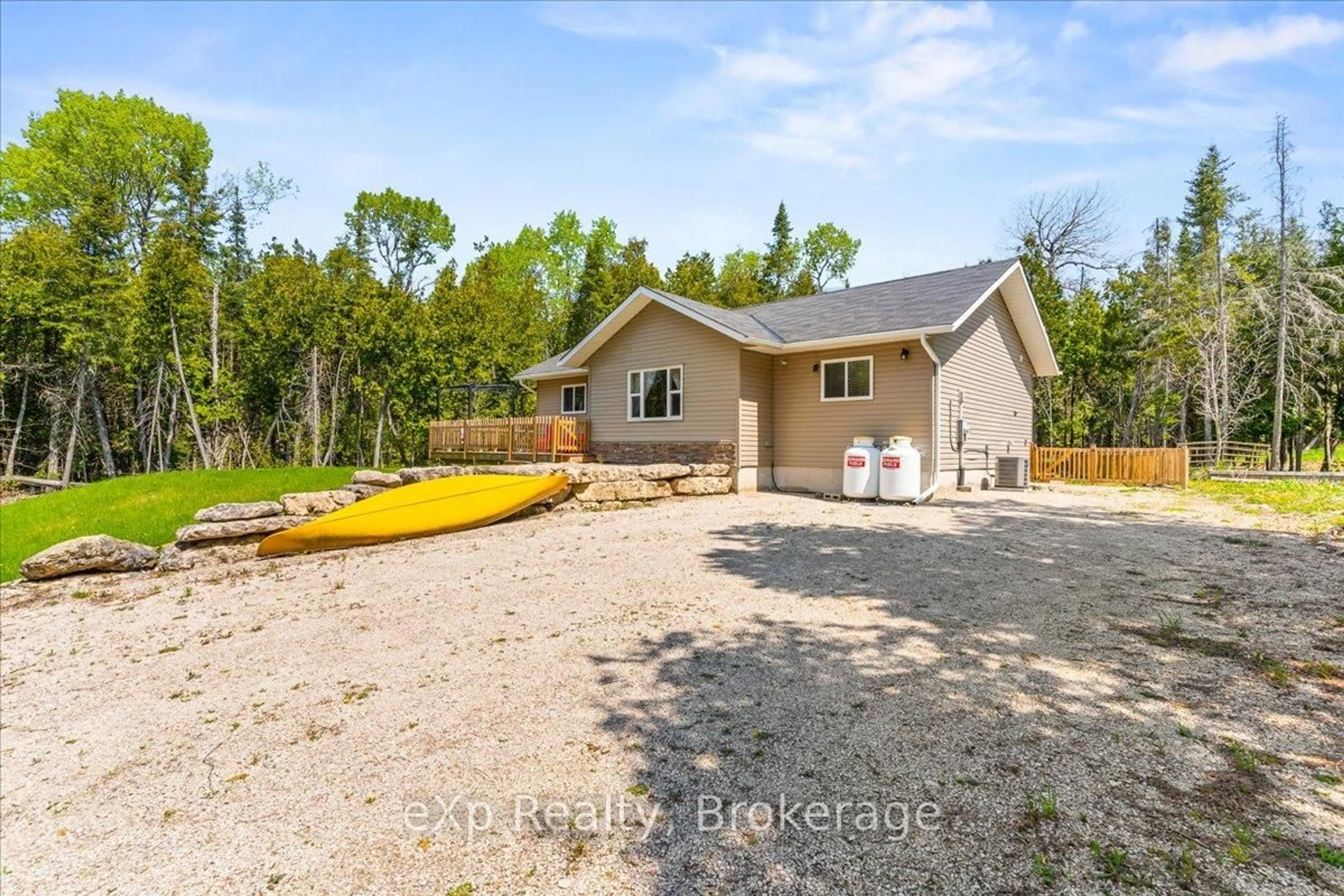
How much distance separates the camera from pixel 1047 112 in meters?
10.2

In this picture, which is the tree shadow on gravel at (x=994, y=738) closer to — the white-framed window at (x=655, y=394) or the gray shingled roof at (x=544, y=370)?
the white-framed window at (x=655, y=394)

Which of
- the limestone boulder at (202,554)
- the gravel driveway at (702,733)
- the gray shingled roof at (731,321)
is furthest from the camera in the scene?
the gray shingled roof at (731,321)

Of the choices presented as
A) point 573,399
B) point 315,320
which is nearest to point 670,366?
point 573,399

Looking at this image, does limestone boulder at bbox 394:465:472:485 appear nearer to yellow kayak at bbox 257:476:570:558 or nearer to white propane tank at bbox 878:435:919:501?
yellow kayak at bbox 257:476:570:558

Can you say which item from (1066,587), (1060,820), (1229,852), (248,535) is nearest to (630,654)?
(1060,820)

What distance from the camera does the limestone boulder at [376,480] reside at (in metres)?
9.85

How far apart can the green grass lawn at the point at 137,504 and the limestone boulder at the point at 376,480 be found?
53.9 inches

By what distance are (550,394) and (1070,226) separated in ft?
80.5

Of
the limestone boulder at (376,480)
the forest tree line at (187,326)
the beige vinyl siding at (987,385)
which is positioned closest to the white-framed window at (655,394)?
the beige vinyl siding at (987,385)

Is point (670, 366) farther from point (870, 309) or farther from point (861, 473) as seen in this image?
point (861, 473)

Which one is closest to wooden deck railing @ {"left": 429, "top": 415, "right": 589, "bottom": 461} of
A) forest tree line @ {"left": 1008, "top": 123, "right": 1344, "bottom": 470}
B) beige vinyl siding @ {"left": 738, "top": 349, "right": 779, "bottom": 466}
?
beige vinyl siding @ {"left": 738, "top": 349, "right": 779, "bottom": 466}

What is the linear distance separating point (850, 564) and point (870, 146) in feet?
29.2

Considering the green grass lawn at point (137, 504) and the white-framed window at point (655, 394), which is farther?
the white-framed window at point (655, 394)

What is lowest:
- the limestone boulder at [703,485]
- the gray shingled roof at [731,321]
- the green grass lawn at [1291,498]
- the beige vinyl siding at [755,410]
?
the green grass lawn at [1291,498]
